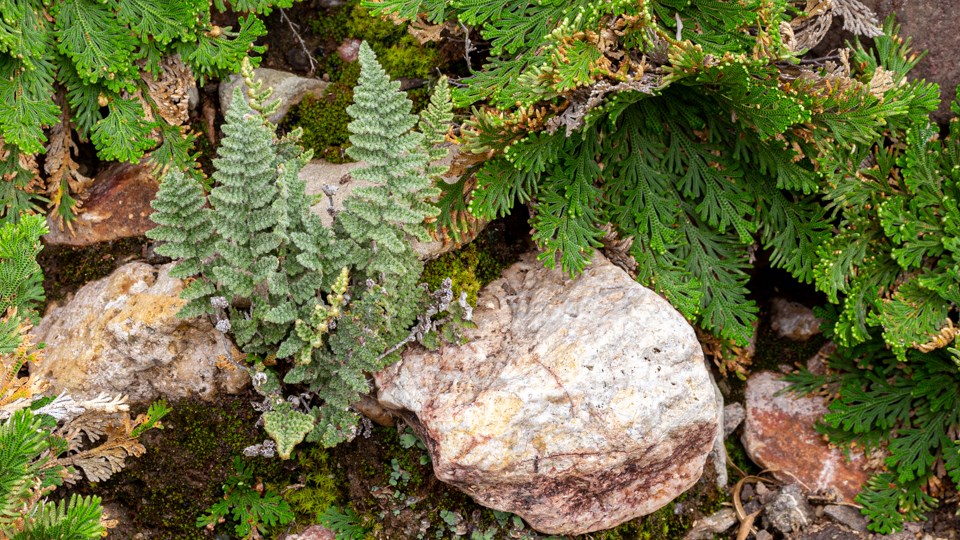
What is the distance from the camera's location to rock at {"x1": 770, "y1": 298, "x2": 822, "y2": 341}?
16.7 ft

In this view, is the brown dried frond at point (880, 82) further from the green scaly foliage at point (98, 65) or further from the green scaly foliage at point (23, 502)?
the green scaly foliage at point (23, 502)

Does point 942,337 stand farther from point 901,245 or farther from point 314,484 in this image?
point 314,484

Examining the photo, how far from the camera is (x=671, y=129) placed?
444 centimetres

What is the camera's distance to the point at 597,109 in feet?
Result: 12.5

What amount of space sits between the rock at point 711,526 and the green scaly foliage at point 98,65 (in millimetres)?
3570

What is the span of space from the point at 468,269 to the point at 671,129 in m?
1.41

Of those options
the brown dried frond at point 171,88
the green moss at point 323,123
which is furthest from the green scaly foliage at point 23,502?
the green moss at point 323,123

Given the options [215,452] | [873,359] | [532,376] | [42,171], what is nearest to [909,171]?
[873,359]

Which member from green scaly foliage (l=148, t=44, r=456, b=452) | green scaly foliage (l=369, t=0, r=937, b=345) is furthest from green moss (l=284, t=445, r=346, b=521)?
green scaly foliage (l=369, t=0, r=937, b=345)

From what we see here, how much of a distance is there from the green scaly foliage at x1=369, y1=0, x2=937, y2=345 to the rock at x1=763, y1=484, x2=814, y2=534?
0.98 metres

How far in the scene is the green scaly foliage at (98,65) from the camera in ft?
13.2

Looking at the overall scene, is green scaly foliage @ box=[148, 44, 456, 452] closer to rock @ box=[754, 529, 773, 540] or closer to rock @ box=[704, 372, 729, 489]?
rock @ box=[704, 372, 729, 489]

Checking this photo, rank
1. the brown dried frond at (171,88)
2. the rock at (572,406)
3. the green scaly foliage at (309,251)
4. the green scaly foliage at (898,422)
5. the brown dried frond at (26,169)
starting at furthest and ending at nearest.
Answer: the green scaly foliage at (898,422) < the brown dried frond at (171,88) < the brown dried frond at (26,169) < the rock at (572,406) < the green scaly foliage at (309,251)

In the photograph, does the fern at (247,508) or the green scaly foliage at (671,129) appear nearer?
the green scaly foliage at (671,129)
